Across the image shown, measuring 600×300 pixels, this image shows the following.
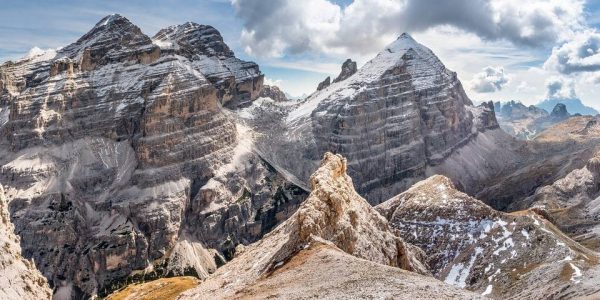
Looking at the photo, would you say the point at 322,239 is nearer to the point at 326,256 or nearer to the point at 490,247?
the point at 326,256

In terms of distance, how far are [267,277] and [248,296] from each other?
4676 mm

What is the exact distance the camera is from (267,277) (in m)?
51.7

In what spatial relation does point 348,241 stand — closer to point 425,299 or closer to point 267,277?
point 267,277

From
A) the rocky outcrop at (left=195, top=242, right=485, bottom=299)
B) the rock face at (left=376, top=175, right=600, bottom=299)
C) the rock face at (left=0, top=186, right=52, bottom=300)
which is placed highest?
the rock face at (left=0, top=186, right=52, bottom=300)

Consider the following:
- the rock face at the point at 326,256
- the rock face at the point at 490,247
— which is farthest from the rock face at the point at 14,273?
the rock face at the point at 490,247

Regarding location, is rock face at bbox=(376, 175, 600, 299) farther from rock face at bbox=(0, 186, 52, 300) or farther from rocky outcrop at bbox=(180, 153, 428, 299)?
rock face at bbox=(0, 186, 52, 300)

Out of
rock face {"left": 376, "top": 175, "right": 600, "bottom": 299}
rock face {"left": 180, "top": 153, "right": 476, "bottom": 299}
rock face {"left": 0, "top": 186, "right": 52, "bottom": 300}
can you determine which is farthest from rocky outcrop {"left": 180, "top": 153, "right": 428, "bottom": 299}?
rock face {"left": 376, "top": 175, "right": 600, "bottom": 299}

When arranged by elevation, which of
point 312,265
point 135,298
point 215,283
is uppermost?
point 312,265

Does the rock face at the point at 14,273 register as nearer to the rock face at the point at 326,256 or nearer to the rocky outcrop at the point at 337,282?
the rock face at the point at 326,256

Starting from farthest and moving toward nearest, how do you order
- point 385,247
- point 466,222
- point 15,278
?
1. point 466,222
2. point 385,247
3. point 15,278

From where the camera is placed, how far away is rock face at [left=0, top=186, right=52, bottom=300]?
39188 millimetres

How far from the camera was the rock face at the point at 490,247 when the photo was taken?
292 feet

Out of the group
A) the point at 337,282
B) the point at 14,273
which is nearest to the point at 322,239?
the point at 337,282

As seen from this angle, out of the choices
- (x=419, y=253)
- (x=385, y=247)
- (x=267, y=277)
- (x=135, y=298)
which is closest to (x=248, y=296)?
(x=267, y=277)
